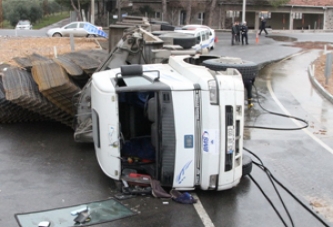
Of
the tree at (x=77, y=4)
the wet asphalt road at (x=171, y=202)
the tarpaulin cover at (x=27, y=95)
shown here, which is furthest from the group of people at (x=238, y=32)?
the tree at (x=77, y=4)

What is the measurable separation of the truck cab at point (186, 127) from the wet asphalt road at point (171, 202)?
42cm

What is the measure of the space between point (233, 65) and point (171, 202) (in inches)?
206

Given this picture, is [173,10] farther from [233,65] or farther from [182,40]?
[233,65]

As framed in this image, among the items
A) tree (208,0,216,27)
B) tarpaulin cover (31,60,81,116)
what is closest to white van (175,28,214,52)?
tarpaulin cover (31,60,81,116)

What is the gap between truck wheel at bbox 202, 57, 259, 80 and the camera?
10.7 metres

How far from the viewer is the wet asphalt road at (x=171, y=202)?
6730 mm

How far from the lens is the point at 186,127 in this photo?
22.8 ft

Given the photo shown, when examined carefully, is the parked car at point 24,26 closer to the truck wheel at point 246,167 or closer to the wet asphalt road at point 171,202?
the wet asphalt road at point 171,202

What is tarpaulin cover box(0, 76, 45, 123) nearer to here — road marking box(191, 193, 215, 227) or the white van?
road marking box(191, 193, 215, 227)

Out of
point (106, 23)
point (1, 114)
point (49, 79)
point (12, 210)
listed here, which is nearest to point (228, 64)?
point (49, 79)

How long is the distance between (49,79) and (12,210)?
4.24 meters

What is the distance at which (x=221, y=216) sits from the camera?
6711mm

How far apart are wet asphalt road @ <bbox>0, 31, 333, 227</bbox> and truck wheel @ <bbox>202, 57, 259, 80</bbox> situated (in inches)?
49.0

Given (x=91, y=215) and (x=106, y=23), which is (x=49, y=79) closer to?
(x=91, y=215)
